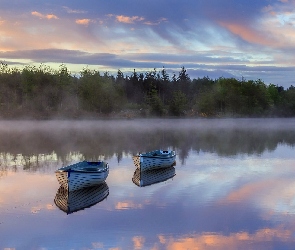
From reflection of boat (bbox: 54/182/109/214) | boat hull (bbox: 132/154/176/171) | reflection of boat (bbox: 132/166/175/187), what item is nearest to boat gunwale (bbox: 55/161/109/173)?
reflection of boat (bbox: 54/182/109/214)

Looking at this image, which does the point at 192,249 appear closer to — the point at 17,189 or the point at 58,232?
the point at 58,232

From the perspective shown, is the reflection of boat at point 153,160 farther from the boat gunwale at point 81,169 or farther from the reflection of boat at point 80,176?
the reflection of boat at point 80,176

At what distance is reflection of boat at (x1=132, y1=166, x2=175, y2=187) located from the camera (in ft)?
101

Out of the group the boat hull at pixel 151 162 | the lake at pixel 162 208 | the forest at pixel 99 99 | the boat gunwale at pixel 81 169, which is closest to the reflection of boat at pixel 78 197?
the lake at pixel 162 208

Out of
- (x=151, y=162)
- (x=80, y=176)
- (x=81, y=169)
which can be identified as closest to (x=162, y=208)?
(x=80, y=176)

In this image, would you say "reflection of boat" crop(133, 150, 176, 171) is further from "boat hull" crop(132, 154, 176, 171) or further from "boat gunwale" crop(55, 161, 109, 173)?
"boat gunwale" crop(55, 161, 109, 173)

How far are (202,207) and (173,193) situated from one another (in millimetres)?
3755

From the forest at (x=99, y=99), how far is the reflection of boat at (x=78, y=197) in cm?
8311

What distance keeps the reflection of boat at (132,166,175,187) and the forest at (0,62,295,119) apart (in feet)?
248

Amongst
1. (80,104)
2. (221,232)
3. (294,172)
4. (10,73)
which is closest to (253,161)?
(294,172)

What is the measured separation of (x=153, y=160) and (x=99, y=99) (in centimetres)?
7683

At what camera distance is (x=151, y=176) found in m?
33.1

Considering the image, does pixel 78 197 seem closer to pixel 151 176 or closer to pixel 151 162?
pixel 151 176

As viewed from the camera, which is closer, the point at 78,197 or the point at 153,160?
the point at 78,197
